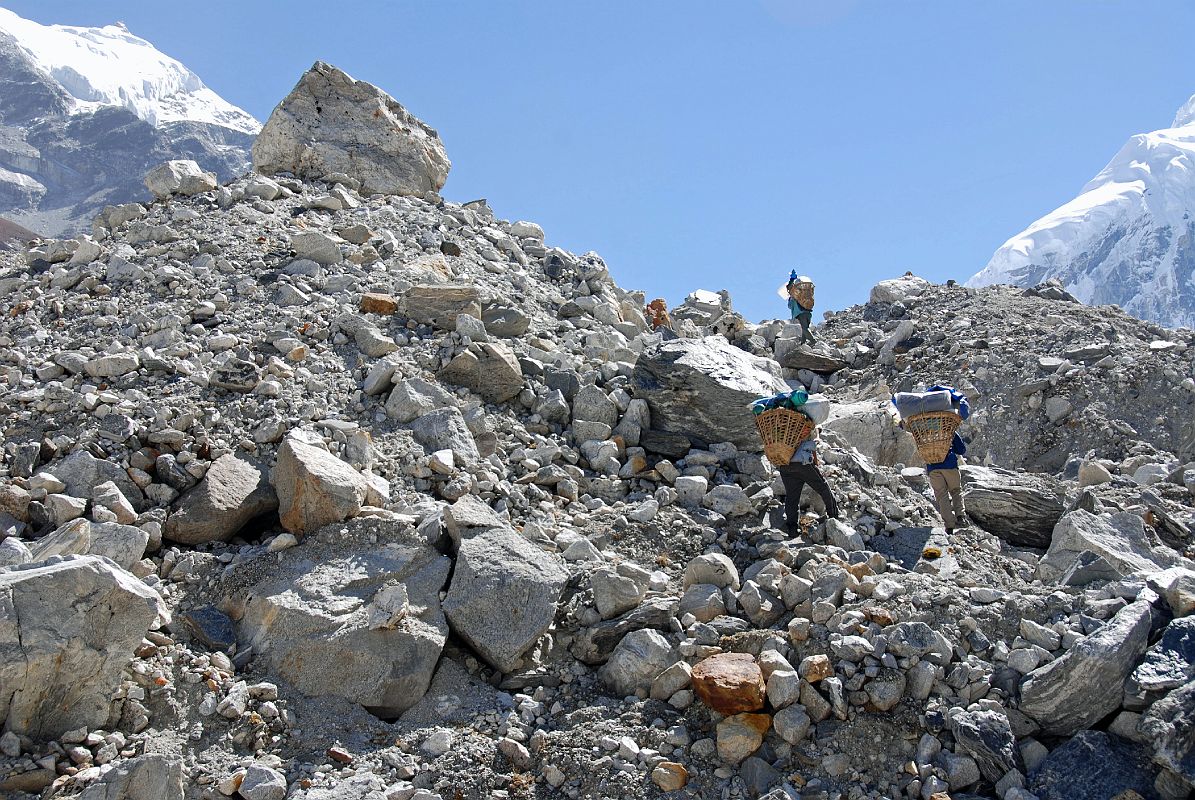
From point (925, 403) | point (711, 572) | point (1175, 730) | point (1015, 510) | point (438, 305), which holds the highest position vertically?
point (925, 403)

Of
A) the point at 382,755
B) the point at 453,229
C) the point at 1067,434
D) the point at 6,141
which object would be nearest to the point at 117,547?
the point at 382,755

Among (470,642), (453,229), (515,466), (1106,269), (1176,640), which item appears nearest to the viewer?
(1176,640)

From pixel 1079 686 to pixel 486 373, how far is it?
19.7ft

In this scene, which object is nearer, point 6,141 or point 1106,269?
point 1106,269

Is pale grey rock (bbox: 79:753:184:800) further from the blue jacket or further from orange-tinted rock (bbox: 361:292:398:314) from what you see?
the blue jacket

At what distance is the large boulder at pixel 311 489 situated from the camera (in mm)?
6613

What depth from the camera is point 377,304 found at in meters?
9.98

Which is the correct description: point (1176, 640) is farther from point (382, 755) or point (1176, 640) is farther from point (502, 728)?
point (382, 755)

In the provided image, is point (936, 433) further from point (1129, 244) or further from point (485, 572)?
point (1129, 244)

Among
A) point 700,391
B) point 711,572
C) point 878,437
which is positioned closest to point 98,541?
point 711,572

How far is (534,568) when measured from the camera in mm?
6359

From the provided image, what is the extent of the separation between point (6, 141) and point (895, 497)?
162 metres

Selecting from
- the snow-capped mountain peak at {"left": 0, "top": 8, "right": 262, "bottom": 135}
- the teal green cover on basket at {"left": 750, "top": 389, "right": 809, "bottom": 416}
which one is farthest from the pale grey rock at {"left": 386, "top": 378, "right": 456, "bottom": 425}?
the snow-capped mountain peak at {"left": 0, "top": 8, "right": 262, "bottom": 135}

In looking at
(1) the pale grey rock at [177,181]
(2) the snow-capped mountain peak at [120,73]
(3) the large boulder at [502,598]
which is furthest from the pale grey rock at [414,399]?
(2) the snow-capped mountain peak at [120,73]
